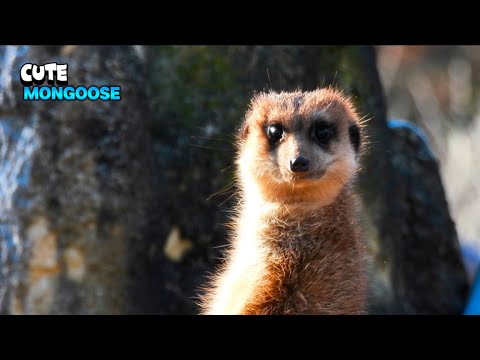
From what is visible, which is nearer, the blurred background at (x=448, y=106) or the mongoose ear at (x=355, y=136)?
the mongoose ear at (x=355, y=136)

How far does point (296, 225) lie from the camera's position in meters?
3.18

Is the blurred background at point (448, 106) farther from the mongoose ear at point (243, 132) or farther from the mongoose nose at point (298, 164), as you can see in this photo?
the mongoose nose at point (298, 164)

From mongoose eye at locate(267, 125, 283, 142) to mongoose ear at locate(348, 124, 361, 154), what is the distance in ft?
1.15

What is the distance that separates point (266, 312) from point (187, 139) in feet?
6.38

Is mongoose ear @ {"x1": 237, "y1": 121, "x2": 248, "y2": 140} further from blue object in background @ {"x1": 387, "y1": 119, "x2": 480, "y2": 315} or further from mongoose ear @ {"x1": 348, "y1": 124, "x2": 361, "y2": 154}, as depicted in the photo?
blue object in background @ {"x1": 387, "y1": 119, "x2": 480, "y2": 315}

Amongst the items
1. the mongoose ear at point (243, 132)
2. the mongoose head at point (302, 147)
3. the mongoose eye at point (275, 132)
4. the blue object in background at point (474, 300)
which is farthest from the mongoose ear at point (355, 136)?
the blue object in background at point (474, 300)

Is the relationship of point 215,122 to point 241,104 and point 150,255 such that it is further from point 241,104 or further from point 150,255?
point 150,255

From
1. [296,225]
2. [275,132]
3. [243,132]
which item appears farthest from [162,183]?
[296,225]

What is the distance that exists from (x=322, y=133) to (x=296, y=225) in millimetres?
409

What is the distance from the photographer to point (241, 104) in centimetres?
Answer: 480

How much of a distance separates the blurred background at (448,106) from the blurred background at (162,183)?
1.37 m

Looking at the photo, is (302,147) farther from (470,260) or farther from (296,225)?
(470,260)

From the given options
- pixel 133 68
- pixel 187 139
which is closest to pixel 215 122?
pixel 187 139

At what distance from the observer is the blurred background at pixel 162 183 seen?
4309 mm
